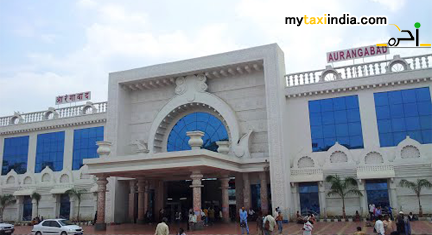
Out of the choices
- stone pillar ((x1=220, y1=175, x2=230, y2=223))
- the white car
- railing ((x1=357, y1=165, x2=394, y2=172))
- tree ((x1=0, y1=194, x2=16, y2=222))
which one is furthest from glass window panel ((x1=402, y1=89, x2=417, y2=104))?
tree ((x1=0, y1=194, x2=16, y2=222))


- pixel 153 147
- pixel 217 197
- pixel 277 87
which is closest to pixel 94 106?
pixel 153 147

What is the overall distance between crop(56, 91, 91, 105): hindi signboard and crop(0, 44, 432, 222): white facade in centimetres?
192

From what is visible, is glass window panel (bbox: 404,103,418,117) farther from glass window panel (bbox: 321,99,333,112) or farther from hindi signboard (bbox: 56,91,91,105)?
hindi signboard (bbox: 56,91,91,105)

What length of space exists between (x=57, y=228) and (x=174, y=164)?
6.69 metres

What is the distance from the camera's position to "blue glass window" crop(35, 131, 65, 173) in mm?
32125

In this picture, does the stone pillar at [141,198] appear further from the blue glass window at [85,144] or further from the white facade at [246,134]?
the blue glass window at [85,144]

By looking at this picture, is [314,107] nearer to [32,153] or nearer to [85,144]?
[85,144]

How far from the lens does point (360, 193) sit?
2269cm

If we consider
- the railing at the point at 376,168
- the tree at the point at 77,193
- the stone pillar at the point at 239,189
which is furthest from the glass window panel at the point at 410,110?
the tree at the point at 77,193

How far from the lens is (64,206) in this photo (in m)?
30.8

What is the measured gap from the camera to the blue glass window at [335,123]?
24.1 metres


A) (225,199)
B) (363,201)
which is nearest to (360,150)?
(363,201)

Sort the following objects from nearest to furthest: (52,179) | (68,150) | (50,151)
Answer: (52,179)
(68,150)
(50,151)

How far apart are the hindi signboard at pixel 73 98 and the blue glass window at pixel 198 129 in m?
A: 8.59
